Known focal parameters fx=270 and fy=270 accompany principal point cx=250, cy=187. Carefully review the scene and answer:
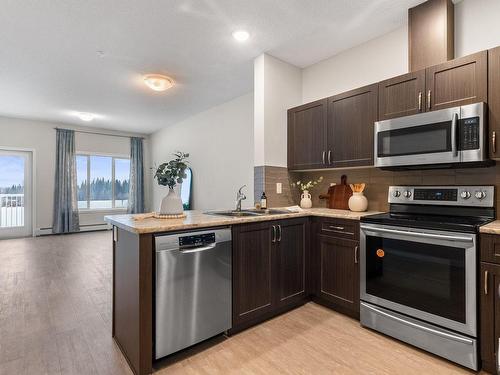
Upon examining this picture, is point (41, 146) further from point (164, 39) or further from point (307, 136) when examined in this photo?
point (307, 136)

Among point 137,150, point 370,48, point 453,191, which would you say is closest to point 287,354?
point 453,191

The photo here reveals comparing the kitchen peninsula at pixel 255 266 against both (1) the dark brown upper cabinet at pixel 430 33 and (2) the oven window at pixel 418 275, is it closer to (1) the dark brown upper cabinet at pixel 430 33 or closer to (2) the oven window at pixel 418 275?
(2) the oven window at pixel 418 275

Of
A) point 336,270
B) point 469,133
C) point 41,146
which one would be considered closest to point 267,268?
point 336,270

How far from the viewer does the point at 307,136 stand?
3.07 m

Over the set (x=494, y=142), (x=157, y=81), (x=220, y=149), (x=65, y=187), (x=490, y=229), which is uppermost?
(x=157, y=81)

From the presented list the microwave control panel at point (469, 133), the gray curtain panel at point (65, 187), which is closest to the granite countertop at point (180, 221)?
the microwave control panel at point (469, 133)

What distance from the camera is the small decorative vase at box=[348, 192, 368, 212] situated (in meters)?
2.69

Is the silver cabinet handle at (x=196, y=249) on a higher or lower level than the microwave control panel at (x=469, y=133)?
lower

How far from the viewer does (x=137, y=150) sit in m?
7.67

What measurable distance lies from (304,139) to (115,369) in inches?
104

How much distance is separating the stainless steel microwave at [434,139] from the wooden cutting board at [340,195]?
65 centimetres

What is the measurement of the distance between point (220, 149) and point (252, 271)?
3305 millimetres

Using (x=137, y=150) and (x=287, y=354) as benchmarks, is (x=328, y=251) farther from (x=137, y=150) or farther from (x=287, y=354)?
(x=137, y=150)

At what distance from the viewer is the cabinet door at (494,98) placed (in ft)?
6.02
